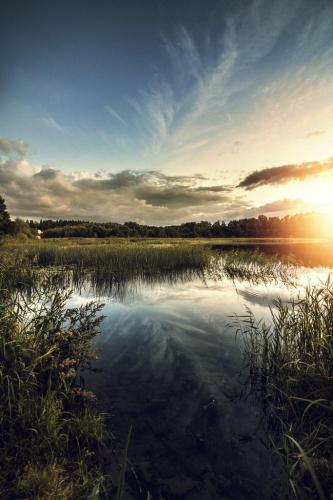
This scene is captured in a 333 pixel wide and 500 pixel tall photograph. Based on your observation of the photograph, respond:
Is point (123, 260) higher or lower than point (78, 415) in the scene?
higher

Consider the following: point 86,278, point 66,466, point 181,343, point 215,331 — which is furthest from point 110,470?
point 86,278

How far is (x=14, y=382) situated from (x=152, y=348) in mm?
4049

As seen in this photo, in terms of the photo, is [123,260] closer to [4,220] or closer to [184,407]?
[184,407]

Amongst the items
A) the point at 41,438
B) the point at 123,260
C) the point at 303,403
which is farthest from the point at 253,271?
the point at 41,438

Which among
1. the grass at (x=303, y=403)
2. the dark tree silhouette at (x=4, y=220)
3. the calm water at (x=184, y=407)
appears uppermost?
the dark tree silhouette at (x=4, y=220)

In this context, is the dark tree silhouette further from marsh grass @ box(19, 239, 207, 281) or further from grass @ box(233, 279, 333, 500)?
grass @ box(233, 279, 333, 500)

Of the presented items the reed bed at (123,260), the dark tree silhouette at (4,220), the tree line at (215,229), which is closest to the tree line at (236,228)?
the tree line at (215,229)

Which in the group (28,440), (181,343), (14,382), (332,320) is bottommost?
(181,343)

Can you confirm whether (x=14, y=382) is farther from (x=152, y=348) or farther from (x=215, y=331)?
(x=215, y=331)

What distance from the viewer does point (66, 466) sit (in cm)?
322

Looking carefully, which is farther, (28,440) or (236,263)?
(236,263)

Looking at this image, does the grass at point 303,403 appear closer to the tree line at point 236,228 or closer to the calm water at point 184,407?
the calm water at point 184,407

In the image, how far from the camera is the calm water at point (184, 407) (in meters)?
3.28

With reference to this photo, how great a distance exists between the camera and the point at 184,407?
186 inches
